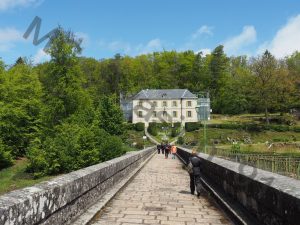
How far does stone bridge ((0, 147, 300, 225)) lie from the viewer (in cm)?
516

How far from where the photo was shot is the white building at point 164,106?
100m

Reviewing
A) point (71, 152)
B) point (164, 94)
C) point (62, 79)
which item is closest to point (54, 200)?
point (71, 152)

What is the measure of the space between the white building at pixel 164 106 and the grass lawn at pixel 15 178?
189 ft

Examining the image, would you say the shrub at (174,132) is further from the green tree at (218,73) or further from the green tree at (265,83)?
the green tree at (218,73)

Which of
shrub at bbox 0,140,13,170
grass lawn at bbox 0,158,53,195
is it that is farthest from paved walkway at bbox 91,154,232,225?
shrub at bbox 0,140,13,170

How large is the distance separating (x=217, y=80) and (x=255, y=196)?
384 ft

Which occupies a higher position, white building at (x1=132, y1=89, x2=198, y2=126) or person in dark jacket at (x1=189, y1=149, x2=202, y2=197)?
white building at (x1=132, y1=89, x2=198, y2=126)

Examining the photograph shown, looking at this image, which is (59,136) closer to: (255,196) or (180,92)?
(255,196)

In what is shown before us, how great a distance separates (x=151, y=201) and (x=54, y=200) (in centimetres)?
477

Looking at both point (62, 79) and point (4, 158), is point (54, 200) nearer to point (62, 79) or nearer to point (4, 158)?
point (4, 158)

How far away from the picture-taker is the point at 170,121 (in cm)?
9981

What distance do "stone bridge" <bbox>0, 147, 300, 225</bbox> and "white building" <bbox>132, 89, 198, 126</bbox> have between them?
86.5 metres

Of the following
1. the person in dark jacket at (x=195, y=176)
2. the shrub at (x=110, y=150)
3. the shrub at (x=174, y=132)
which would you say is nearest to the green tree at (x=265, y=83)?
Result: the shrub at (x=174, y=132)

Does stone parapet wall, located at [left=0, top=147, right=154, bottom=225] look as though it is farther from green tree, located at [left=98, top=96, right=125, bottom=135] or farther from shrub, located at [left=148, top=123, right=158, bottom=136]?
shrub, located at [left=148, top=123, right=158, bottom=136]
